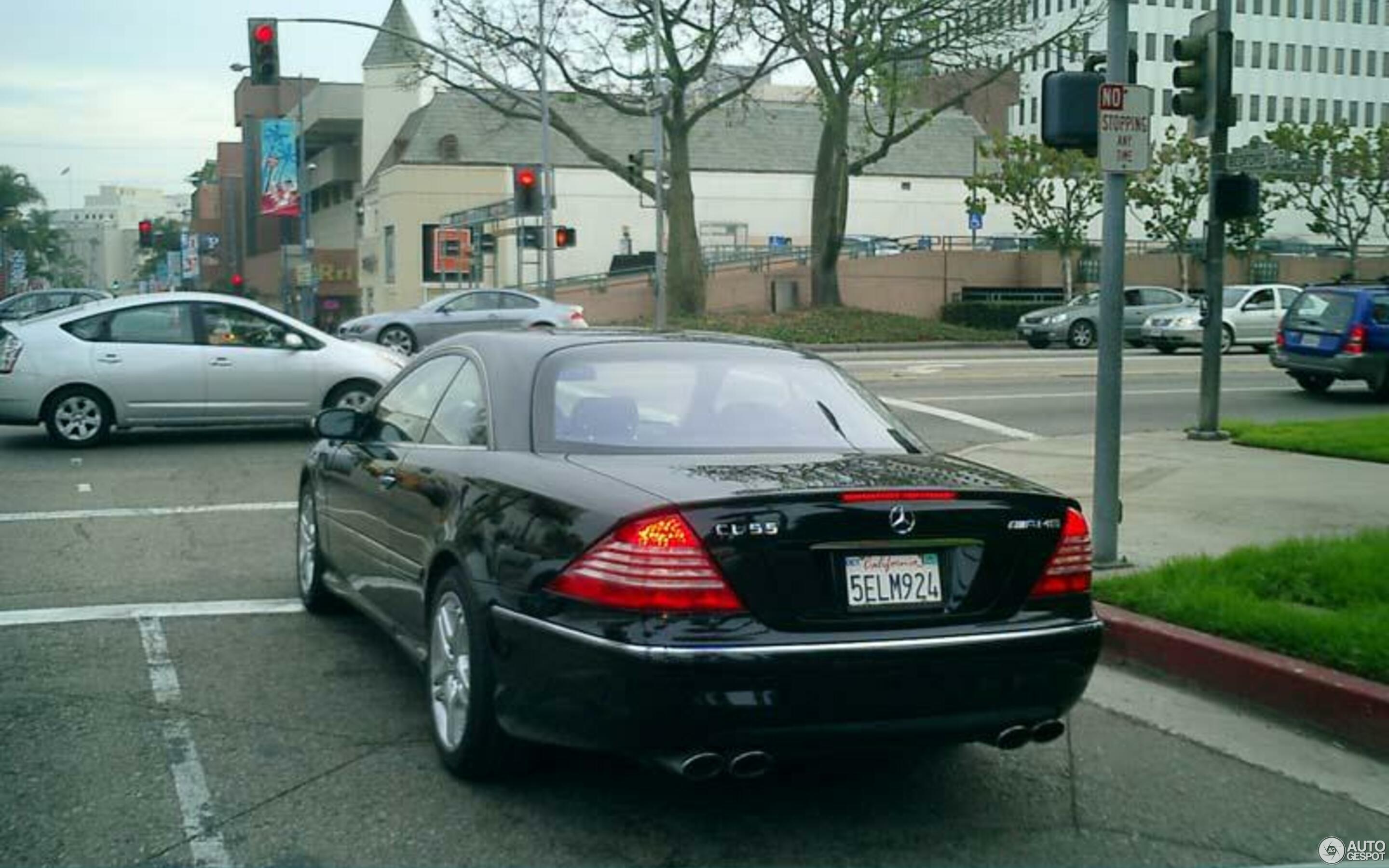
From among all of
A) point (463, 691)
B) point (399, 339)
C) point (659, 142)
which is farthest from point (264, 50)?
point (463, 691)

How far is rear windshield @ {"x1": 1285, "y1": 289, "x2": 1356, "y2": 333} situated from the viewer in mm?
20500

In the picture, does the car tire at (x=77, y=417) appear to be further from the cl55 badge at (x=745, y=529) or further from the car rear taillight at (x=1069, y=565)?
the car rear taillight at (x=1069, y=565)

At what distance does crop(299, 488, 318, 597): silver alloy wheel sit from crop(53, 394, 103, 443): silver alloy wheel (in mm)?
7631

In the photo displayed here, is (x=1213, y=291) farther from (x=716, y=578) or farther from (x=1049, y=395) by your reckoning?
(x=716, y=578)

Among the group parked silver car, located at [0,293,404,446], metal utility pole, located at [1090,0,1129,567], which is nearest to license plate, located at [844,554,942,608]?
metal utility pole, located at [1090,0,1129,567]

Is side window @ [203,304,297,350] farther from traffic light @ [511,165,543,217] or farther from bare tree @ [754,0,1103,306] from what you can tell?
bare tree @ [754,0,1103,306]

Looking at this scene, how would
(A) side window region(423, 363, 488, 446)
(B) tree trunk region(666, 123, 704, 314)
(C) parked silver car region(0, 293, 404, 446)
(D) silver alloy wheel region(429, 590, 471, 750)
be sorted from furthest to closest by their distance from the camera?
1. (B) tree trunk region(666, 123, 704, 314)
2. (C) parked silver car region(0, 293, 404, 446)
3. (A) side window region(423, 363, 488, 446)
4. (D) silver alloy wheel region(429, 590, 471, 750)

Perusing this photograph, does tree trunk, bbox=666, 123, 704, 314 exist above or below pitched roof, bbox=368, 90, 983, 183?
below

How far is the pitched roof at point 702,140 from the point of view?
6159 centimetres

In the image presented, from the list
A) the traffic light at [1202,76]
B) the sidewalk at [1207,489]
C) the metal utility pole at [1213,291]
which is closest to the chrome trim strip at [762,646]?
the sidewalk at [1207,489]

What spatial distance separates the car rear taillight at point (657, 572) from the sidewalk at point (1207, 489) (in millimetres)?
4967

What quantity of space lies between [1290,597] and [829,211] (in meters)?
31.5

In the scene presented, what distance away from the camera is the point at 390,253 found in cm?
6272

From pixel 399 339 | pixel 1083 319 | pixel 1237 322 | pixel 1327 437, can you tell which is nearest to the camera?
Result: pixel 1327 437
